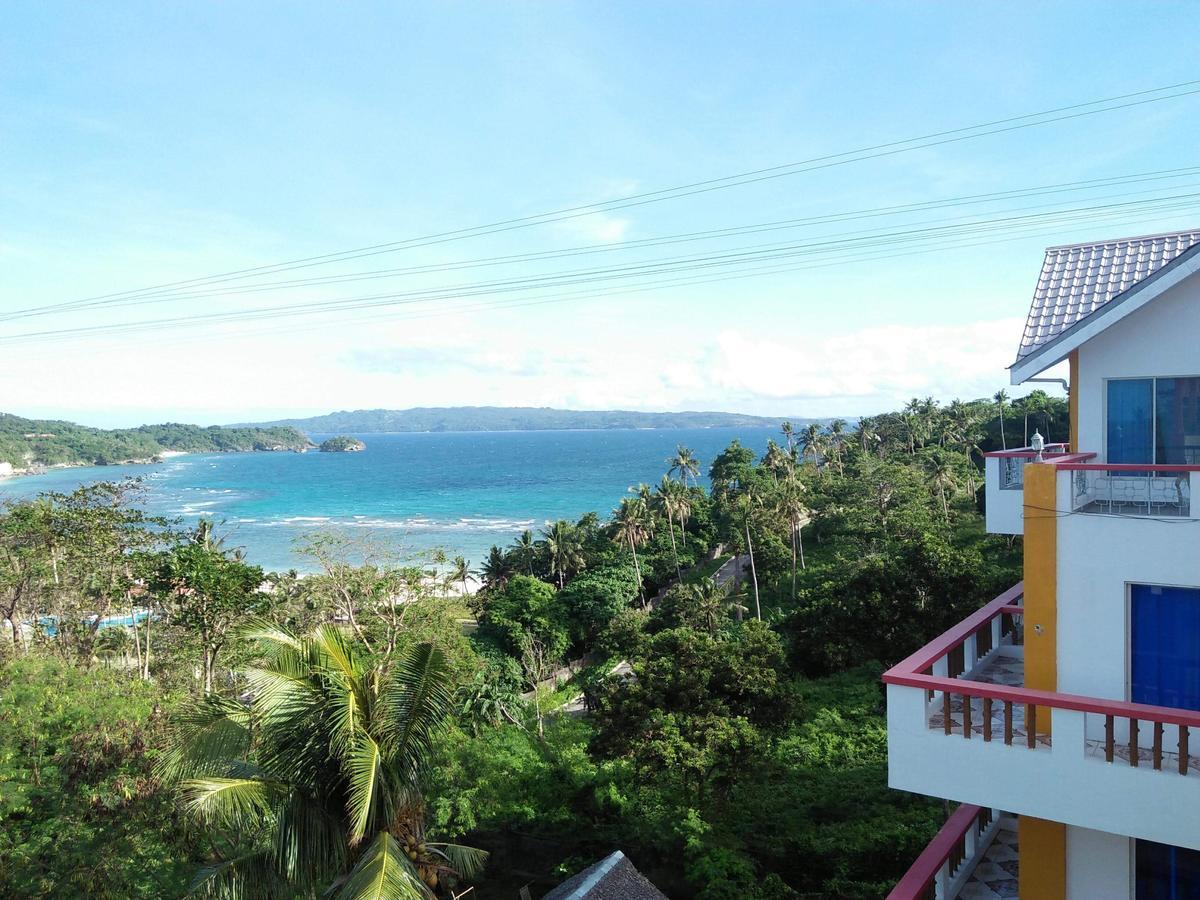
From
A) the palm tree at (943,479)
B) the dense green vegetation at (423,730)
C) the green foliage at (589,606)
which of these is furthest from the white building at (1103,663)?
the palm tree at (943,479)

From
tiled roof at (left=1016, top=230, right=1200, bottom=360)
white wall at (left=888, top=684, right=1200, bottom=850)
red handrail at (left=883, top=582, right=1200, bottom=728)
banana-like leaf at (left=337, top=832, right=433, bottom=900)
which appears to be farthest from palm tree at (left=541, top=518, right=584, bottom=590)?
white wall at (left=888, top=684, right=1200, bottom=850)

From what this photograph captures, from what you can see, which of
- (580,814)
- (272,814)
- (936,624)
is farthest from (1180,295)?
(936,624)

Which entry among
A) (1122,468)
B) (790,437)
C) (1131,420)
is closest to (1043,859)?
(1122,468)

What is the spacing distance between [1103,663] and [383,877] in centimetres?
625

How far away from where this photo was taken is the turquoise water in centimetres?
9044

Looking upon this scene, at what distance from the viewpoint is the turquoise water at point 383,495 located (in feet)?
297

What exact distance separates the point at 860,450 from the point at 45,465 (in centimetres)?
14966

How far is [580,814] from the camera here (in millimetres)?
17016

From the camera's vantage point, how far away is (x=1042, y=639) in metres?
6.28

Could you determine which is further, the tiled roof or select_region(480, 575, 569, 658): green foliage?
select_region(480, 575, 569, 658): green foliage

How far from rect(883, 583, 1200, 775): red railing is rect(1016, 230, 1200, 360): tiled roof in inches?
126

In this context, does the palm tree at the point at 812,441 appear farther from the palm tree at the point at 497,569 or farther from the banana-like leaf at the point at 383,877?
the banana-like leaf at the point at 383,877

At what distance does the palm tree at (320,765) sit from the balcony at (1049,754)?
14.7ft

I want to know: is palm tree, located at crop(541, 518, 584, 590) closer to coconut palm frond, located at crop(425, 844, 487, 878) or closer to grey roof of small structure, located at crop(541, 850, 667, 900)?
grey roof of small structure, located at crop(541, 850, 667, 900)
